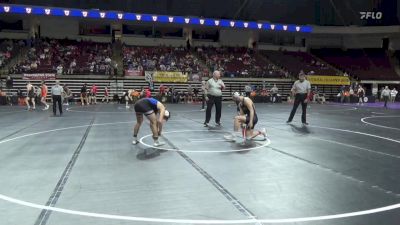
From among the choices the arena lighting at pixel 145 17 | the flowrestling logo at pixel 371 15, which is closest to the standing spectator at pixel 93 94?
the arena lighting at pixel 145 17

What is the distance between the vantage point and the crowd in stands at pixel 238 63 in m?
34.7

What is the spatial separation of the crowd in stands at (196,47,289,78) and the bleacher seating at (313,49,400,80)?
337 inches

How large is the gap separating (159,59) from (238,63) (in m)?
7.48

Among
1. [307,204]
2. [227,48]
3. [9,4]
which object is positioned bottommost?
[307,204]

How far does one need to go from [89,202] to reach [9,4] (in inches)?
1184

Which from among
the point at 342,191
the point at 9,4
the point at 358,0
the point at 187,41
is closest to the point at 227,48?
the point at 187,41

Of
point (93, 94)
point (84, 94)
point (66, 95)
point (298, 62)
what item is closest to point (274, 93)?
point (298, 62)

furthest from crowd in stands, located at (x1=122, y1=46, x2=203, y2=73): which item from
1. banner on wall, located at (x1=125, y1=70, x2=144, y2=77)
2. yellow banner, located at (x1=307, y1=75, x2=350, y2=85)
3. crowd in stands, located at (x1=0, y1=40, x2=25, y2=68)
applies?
yellow banner, located at (x1=307, y1=75, x2=350, y2=85)

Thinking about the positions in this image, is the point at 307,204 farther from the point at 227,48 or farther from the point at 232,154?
the point at 227,48

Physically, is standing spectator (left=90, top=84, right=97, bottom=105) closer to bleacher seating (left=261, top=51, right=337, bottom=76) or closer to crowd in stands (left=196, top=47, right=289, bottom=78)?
crowd in stands (left=196, top=47, right=289, bottom=78)

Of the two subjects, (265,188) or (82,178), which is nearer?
(265,188)

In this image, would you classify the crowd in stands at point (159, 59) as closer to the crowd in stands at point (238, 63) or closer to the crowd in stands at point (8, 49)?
the crowd in stands at point (238, 63)

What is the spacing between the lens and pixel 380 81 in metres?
38.9

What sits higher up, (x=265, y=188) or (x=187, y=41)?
(x=187, y=41)
